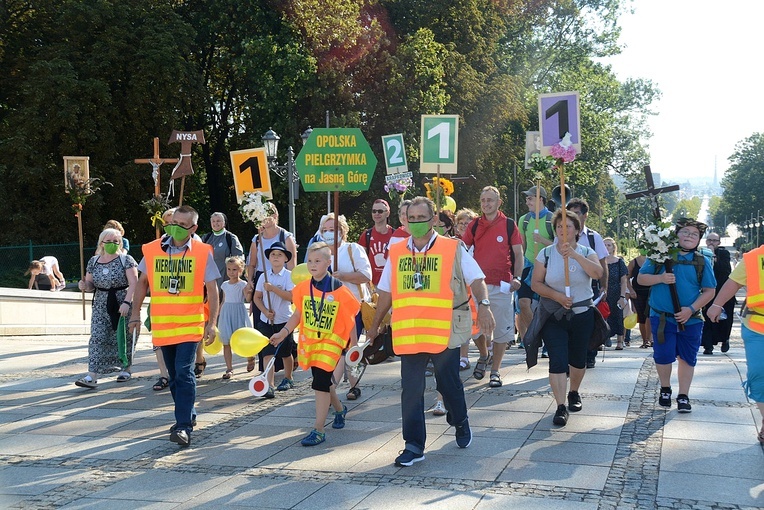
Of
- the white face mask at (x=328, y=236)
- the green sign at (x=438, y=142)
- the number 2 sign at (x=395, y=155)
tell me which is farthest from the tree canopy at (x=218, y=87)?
the white face mask at (x=328, y=236)

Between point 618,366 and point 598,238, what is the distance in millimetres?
2289

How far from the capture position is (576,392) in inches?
313

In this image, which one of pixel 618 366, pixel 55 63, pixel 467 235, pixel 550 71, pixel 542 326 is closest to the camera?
pixel 542 326

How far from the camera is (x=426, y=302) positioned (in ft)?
21.3

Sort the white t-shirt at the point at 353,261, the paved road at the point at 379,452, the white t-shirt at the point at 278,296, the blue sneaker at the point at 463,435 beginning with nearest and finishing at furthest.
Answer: the paved road at the point at 379,452, the blue sneaker at the point at 463,435, the white t-shirt at the point at 353,261, the white t-shirt at the point at 278,296

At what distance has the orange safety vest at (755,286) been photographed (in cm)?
673

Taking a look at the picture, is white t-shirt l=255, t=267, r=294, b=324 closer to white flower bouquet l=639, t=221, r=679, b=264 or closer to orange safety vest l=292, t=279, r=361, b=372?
orange safety vest l=292, t=279, r=361, b=372

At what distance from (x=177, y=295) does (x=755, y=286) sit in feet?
14.7

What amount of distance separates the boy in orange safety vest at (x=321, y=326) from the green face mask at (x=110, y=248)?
3290mm

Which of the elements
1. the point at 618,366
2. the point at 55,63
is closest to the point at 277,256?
the point at 618,366

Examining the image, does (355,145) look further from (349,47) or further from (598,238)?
(349,47)

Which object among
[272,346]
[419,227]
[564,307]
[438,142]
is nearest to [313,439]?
[419,227]

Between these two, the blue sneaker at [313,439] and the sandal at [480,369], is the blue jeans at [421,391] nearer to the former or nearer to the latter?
the blue sneaker at [313,439]

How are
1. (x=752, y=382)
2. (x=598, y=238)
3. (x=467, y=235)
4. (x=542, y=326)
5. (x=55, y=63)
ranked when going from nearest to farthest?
(x=752, y=382)
(x=542, y=326)
(x=598, y=238)
(x=467, y=235)
(x=55, y=63)
